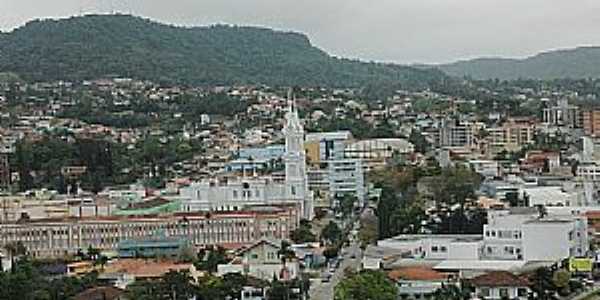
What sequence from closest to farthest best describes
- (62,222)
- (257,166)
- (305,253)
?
(305,253)
(62,222)
(257,166)

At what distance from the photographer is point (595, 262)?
74.3ft

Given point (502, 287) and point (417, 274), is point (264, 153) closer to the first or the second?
point (417, 274)

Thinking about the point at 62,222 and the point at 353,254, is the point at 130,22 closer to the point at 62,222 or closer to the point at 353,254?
the point at 62,222

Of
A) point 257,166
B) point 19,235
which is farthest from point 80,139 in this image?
point 19,235

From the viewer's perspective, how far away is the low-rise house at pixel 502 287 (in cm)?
2025

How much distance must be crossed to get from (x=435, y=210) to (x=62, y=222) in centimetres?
896

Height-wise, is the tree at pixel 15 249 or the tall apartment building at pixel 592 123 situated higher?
the tall apartment building at pixel 592 123

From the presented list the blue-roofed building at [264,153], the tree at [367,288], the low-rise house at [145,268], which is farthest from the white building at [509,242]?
the blue-roofed building at [264,153]

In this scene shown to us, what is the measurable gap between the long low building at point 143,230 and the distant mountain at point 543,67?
106853 mm

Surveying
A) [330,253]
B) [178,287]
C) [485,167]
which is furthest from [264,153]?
[178,287]

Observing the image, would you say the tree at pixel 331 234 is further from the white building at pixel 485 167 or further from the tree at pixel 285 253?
the white building at pixel 485 167

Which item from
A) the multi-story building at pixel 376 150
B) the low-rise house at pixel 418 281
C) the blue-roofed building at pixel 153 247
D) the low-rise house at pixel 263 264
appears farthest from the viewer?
the multi-story building at pixel 376 150

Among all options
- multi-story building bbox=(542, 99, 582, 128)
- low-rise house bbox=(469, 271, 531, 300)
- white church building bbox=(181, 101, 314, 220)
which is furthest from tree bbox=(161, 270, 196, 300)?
multi-story building bbox=(542, 99, 582, 128)

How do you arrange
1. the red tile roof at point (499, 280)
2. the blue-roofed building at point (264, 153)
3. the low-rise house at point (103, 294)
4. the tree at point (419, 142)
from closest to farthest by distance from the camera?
the low-rise house at point (103, 294) < the red tile roof at point (499, 280) < the blue-roofed building at point (264, 153) < the tree at point (419, 142)
